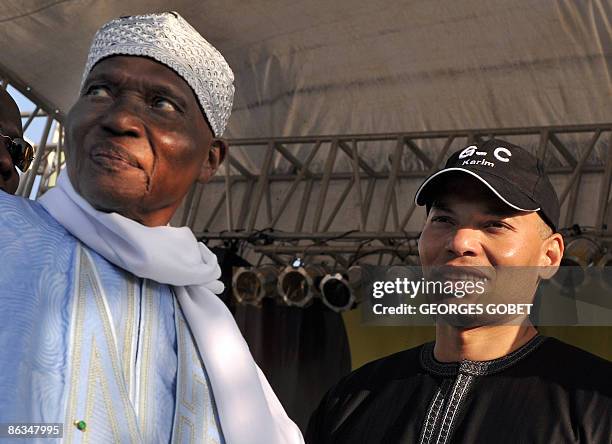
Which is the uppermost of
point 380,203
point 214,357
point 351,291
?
point 380,203

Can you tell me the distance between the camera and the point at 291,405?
5383 mm

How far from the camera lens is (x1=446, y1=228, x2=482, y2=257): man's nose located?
1.77 metres

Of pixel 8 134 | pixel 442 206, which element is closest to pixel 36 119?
pixel 8 134

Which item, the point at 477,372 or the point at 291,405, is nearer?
the point at 477,372

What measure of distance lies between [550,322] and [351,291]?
105 centimetres

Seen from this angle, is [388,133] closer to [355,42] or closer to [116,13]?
[355,42]

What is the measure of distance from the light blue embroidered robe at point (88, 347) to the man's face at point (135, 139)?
0.26 ft

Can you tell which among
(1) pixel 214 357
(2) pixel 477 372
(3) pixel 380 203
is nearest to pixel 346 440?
(2) pixel 477 372

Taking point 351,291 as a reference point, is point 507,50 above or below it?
above

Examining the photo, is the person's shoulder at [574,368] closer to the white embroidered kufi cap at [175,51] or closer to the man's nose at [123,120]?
the white embroidered kufi cap at [175,51]

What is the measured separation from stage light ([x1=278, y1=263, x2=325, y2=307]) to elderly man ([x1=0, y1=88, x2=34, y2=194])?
11.0ft

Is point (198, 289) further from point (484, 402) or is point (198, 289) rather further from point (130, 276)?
point (484, 402)

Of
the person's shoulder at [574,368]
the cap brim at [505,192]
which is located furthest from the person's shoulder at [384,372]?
the cap brim at [505,192]

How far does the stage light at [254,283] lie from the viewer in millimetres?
5480
